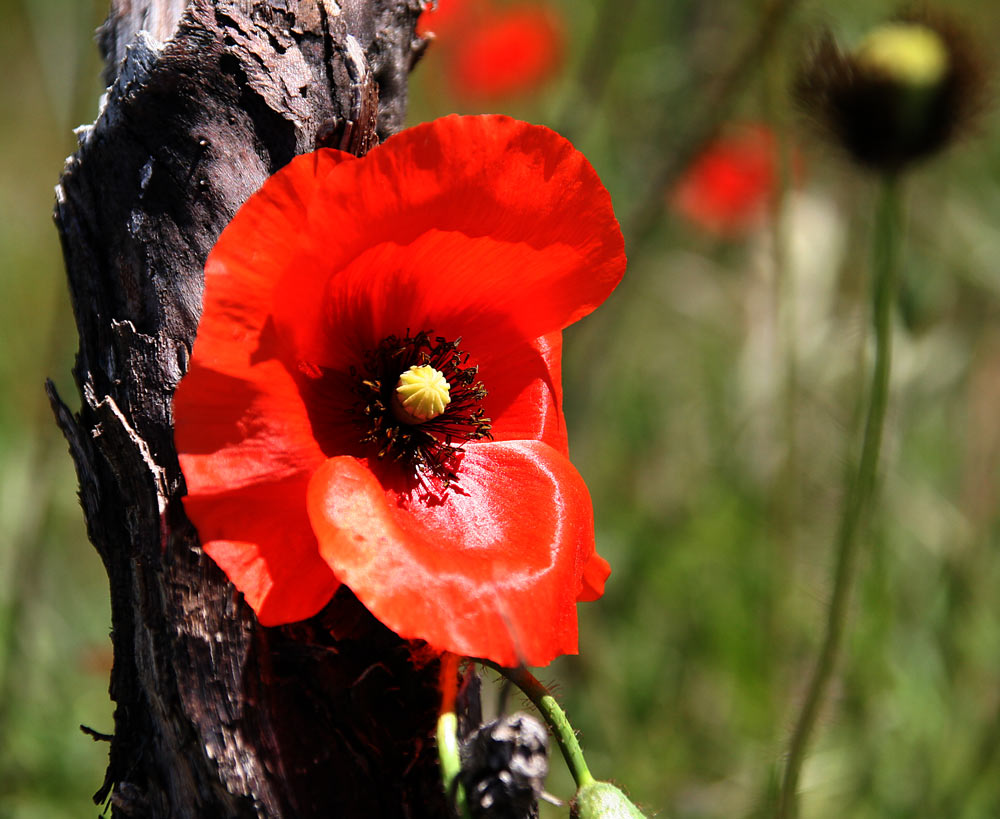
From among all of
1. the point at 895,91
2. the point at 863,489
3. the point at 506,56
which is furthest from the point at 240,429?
the point at 506,56

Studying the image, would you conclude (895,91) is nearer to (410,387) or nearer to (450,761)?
(410,387)

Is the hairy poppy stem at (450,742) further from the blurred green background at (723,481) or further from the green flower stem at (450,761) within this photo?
the blurred green background at (723,481)

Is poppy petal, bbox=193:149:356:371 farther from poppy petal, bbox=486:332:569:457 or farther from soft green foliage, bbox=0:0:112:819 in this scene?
soft green foliage, bbox=0:0:112:819

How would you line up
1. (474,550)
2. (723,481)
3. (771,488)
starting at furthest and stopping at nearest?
(723,481) < (771,488) < (474,550)

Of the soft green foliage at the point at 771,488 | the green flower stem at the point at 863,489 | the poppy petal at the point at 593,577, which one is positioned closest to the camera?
the poppy petal at the point at 593,577

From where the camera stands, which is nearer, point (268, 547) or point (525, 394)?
point (268, 547)

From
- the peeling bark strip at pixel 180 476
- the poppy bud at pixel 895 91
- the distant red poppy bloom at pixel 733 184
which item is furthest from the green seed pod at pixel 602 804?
the distant red poppy bloom at pixel 733 184

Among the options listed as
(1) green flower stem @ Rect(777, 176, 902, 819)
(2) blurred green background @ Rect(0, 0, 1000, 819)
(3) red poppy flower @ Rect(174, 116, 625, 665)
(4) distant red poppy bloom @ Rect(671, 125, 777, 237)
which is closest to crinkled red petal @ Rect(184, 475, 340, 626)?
(3) red poppy flower @ Rect(174, 116, 625, 665)
